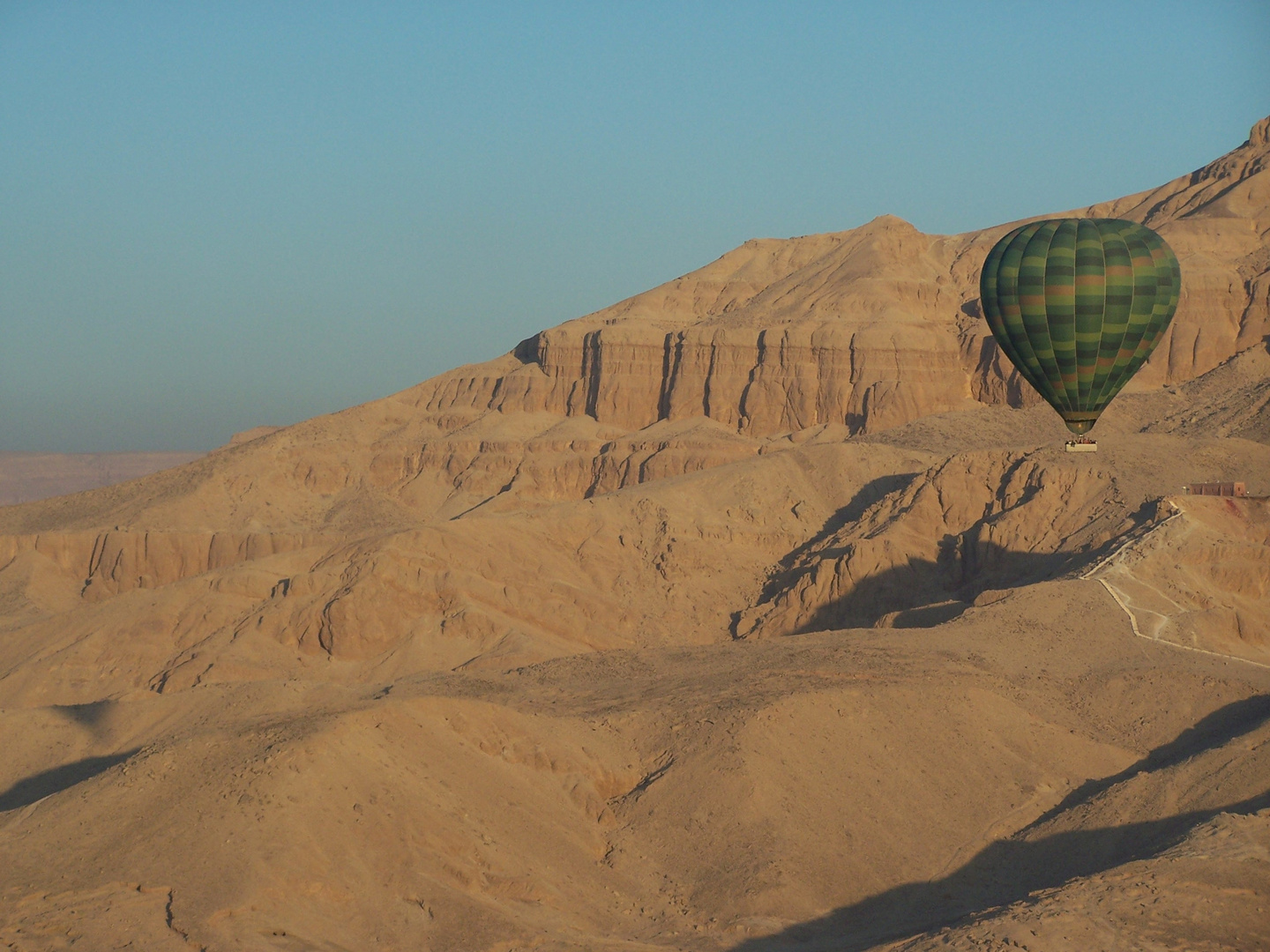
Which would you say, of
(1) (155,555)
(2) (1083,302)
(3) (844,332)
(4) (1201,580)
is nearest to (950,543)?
(4) (1201,580)

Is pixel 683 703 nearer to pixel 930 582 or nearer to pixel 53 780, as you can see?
pixel 53 780

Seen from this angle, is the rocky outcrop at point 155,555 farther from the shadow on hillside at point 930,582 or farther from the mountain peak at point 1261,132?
the mountain peak at point 1261,132

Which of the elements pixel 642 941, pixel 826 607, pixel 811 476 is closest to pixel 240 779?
pixel 642 941

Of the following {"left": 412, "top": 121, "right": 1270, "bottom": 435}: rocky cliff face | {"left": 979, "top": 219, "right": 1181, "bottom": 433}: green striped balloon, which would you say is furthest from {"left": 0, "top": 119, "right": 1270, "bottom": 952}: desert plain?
{"left": 979, "top": 219, "right": 1181, "bottom": 433}: green striped balloon

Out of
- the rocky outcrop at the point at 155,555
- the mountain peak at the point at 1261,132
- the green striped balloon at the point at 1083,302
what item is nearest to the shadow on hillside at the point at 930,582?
the green striped balloon at the point at 1083,302

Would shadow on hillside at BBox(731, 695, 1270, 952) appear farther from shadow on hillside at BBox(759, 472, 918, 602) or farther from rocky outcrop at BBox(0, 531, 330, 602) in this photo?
rocky outcrop at BBox(0, 531, 330, 602)

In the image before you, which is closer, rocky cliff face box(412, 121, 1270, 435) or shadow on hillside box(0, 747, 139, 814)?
shadow on hillside box(0, 747, 139, 814)

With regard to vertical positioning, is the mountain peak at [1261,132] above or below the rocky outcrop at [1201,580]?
above
